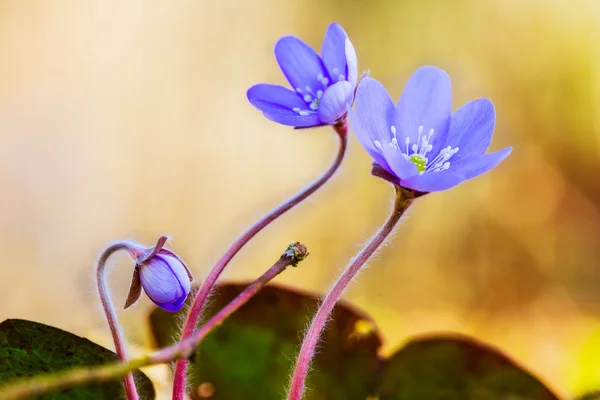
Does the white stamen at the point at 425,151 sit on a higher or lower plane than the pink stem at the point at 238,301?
higher

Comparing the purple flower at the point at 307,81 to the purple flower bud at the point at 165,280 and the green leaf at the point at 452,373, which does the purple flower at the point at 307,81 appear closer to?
the purple flower bud at the point at 165,280

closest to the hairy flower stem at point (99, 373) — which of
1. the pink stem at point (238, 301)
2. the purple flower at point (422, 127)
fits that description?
the pink stem at point (238, 301)

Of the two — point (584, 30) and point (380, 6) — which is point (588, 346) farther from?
point (380, 6)

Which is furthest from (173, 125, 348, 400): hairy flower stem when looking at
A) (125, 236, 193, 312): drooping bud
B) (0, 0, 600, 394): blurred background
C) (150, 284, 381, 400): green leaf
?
(0, 0, 600, 394): blurred background

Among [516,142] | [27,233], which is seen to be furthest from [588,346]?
[27,233]

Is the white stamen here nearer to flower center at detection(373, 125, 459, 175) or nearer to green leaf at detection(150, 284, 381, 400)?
flower center at detection(373, 125, 459, 175)

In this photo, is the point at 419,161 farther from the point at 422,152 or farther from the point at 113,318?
the point at 113,318

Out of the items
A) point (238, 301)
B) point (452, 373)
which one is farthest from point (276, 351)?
point (238, 301)
